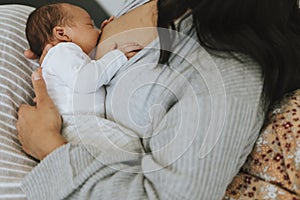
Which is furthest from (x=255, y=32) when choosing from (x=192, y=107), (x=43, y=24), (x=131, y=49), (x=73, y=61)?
(x=43, y=24)

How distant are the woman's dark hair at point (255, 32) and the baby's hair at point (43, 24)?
0.36 metres

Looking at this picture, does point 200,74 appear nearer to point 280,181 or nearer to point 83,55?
point 280,181

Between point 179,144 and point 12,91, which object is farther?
point 12,91

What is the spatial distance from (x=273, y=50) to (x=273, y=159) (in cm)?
18

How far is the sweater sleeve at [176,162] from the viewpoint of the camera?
0.68m

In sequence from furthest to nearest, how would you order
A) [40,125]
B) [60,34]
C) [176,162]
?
1. [60,34]
2. [40,125]
3. [176,162]

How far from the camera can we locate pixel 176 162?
0.68 meters

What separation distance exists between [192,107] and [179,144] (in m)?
0.06

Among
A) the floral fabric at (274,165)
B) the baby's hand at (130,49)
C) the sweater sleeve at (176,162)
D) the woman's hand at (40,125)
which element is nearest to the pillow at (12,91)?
the woman's hand at (40,125)

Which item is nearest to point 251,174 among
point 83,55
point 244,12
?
point 244,12

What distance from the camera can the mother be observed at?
2.26 ft

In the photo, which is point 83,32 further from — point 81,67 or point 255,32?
point 255,32

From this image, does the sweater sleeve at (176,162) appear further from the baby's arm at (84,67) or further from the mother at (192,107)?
the baby's arm at (84,67)

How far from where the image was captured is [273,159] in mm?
756
